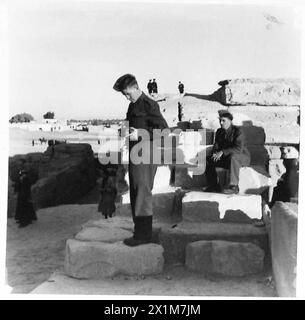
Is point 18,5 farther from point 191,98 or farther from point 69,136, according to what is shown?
point 69,136

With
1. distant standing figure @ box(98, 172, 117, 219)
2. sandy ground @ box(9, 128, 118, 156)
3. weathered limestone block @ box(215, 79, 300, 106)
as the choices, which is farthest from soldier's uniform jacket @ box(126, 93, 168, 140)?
sandy ground @ box(9, 128, 118, 156)

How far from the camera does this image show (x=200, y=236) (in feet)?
16.6

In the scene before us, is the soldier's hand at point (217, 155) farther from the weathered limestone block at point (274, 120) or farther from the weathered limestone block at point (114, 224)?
the weathered limestone block at point (274, 120)

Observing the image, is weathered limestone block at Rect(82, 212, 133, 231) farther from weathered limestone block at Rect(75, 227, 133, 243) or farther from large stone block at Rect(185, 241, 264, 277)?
large stone block at Rect(185, 241, 264, 277)

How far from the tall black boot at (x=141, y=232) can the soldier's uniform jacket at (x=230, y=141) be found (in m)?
1.75

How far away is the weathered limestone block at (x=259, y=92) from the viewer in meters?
8.00

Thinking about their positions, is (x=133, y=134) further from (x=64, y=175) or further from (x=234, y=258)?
(x=64, y=175)

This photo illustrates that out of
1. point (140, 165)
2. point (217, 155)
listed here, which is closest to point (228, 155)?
point (217, 155)

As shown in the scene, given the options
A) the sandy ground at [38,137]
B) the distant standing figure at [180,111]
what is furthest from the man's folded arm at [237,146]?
the sandy ground at [38,137]

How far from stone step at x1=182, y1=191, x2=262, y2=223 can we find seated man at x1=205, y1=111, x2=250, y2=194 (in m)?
0.30

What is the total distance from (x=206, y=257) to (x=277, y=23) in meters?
3.33

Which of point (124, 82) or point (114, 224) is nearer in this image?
point (124, 82)

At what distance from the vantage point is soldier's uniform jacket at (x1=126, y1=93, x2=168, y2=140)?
4.72 meters

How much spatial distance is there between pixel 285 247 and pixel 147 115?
2.05 meters
